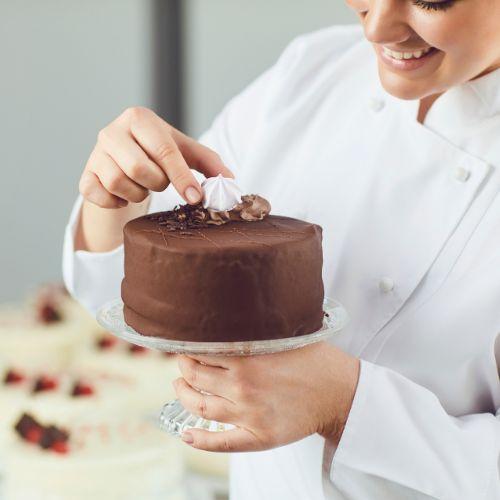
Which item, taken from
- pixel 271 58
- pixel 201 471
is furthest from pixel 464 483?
pixel 271 58

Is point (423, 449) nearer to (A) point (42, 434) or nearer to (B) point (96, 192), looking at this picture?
(B) point (96, 192)

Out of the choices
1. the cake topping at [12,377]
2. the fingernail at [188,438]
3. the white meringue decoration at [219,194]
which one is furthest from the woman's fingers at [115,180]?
the cake topping at [12,377]

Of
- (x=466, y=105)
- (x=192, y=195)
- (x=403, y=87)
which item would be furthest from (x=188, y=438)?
(x=466, y=105)

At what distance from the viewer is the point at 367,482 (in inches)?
53.9

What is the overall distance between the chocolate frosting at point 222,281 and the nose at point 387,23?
0.30m

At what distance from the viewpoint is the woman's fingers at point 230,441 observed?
121 cm

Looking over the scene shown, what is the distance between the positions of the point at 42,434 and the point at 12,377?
0.50m

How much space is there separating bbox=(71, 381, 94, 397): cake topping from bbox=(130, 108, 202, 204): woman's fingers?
1443mm

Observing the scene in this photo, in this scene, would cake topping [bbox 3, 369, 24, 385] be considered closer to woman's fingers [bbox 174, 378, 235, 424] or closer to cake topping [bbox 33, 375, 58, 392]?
cake topping [bbox 33, 375, 58, 392]

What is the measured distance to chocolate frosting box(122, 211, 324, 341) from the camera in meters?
1.18

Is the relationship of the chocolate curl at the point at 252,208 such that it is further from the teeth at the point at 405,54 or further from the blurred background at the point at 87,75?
the blurred background at the point at 87,75

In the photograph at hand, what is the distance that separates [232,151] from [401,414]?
26.4 inches

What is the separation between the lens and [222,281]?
3.88 feet

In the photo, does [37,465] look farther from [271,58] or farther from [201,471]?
[271,58]
